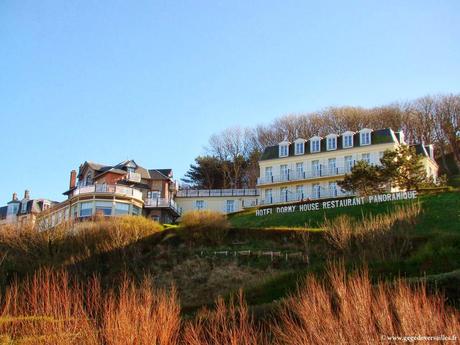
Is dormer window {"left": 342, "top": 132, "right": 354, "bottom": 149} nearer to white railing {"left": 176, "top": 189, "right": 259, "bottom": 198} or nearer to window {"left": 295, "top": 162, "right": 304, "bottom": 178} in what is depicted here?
window {"left": 295, "top": 162, "right": 304, "bottom": 178}

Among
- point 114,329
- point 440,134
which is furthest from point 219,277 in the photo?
point 440,134

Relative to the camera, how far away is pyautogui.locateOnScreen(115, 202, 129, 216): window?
5647 centimetres

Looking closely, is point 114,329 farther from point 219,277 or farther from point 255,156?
point 255,156

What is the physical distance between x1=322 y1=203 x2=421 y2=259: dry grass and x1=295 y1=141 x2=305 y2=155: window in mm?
29384

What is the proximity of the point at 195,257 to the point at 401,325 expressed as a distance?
1097 inches

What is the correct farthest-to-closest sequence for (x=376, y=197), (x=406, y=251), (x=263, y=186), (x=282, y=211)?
(x=263, y=186)
(x=282, y=211)
(x=376, y=197)
(x=406, y=251)

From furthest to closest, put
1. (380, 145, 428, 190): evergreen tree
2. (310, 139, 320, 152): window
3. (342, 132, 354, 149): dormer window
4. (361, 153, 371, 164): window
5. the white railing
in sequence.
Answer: the white railing
(310, 139, 320, 152): window
(342, 132, 354, 149): dormer window
(361, 153, 371, 164): window
(380, 145, 428, 190): evergreen tree

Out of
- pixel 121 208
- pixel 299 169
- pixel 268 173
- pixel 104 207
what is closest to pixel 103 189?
pixel 104 207

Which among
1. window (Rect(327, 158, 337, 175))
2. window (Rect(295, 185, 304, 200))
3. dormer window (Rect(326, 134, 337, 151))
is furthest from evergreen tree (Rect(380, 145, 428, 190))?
window (Rect(295, 185, 304, 200))

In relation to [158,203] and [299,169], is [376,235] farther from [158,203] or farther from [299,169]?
[158,203]

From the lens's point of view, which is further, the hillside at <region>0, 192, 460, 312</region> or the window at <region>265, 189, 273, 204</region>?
the window at <region>265, 189, 273, 204</region>

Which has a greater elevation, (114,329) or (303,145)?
(303,145)

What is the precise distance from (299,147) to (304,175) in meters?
3.91

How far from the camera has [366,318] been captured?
1111 cm
